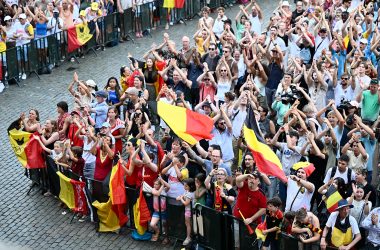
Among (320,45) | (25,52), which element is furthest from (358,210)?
(25,52)

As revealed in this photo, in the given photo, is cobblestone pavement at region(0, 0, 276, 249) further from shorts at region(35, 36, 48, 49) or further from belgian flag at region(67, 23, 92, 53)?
shorts at region(35, 36, 48, 49)

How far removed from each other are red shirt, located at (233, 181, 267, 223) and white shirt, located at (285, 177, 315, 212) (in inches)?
22.2

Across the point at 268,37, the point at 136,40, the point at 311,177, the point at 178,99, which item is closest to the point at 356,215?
the point at 311,177

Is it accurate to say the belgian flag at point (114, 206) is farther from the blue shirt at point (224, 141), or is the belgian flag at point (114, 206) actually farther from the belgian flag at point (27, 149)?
the blue shirt at point (224, 141)

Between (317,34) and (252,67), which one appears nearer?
(252,67)

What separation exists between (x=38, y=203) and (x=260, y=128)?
4.78 metres

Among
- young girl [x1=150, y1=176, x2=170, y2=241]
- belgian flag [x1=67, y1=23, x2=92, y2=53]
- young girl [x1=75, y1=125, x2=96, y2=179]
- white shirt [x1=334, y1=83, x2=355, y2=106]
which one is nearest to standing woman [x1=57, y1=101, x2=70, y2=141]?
young girl [x1=75, y1=125, x2=96, y2=179]

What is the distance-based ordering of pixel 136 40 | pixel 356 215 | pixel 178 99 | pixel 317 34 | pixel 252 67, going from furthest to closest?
1. pixel 136 40
2. pixel 317 34
3. pixel 252 67
4. pixel 178 99
5. pixel 356 215

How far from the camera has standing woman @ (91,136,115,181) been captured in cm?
1536

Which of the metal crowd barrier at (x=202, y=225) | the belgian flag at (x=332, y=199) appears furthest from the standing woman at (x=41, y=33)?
the belgian flag at (x=332, y=199)

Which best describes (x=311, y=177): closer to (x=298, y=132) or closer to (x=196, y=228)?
(x=298, y=132)

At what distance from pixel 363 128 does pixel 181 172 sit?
3455mm

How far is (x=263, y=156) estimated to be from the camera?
13938 millimetres

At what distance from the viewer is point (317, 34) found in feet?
67.9
